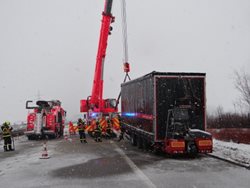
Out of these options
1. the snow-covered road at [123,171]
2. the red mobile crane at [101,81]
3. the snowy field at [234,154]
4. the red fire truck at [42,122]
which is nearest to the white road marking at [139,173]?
the snow-covered road at [123,171]

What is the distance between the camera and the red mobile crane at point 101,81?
24.0 m

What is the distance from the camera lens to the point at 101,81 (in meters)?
25.1

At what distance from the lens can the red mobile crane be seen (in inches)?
945

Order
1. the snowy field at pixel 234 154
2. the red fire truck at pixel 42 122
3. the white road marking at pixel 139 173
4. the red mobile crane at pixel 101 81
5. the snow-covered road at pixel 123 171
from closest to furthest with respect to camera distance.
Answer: the white road marking at pixel 139 173 < the snow-covered road at pixel 123 171 < the snowy field at pixel 234 154 < the red mobile crane at pixel 101 81 < the red fire truck at pixel 42 122

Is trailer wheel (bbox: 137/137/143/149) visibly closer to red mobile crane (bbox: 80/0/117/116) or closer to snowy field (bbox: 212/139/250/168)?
snowy field (bbox: 212/139/250/168)

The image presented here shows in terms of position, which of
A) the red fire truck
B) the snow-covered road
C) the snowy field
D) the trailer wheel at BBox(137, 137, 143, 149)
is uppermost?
the red fire truck

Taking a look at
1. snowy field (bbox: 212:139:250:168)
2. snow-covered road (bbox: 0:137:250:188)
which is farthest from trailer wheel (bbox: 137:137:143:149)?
snowy field (bbox: 212:139:250:168)

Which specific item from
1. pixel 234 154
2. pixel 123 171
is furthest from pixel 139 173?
pixel 234 154

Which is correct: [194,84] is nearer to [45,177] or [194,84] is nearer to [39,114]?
[45,177]

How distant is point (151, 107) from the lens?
14.3 meters

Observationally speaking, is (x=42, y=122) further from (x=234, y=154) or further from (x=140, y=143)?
(x=234, y=154)

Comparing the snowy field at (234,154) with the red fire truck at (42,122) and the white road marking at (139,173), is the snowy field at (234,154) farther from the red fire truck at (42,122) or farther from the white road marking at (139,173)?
the red fire truck at (42,122)

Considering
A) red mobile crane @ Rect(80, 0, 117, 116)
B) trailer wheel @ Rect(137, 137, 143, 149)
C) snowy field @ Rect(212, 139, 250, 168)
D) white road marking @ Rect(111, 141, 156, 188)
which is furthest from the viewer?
red mobile crane @ Rect(80, 0, 117, 116)

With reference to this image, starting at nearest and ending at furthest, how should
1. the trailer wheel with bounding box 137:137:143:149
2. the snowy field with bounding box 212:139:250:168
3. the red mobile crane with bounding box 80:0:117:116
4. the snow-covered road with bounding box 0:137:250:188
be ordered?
the snow-covered road with bounding box 0:137:250:188
the snowy field with bounding box 212:139:250:168
the trailer wheel with bounding box 137:137:143:149
the red mobile crane with bounding box 80:0:117:116
